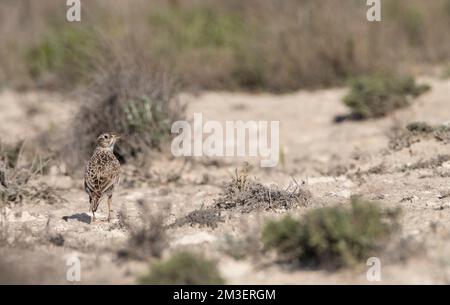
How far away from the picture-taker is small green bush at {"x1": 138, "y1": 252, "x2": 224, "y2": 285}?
575cm

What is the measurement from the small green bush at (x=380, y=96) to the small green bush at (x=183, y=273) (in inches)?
285

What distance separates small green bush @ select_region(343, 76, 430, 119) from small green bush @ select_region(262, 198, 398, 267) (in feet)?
21.3

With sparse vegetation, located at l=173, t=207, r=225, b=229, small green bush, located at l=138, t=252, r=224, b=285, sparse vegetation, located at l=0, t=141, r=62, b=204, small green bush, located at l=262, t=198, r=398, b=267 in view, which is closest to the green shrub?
sparse vegetation, located at l=0, t=141, r=62, b=204

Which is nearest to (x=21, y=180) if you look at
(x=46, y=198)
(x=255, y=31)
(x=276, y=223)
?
(x=46, y=198)

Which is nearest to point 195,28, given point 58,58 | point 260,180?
point 58,58

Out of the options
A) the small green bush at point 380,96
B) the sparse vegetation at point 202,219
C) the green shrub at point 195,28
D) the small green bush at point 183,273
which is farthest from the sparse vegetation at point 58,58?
the small green bush at point 183,273

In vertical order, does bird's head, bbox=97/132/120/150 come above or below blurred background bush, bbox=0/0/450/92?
below

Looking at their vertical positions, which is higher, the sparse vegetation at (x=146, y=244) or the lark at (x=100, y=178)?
the lark at (x=100, y=178)

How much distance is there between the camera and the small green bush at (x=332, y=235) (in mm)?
5883

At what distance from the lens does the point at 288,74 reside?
48.8 feet

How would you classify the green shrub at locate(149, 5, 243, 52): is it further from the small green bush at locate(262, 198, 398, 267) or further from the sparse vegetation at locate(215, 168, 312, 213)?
the small green bush at locate(262, 198, 398, 267)

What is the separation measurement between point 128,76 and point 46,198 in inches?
92.6

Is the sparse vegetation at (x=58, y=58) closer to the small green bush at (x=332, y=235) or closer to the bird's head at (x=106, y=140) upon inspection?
the bird's head at (x=106, y=140)
